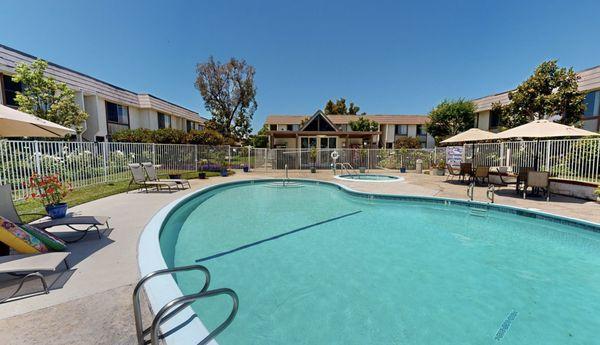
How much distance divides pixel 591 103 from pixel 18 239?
29408 mm

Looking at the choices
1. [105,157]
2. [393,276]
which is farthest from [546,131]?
[105,157]

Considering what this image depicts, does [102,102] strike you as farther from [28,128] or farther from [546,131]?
[546,131]

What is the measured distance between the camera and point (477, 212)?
26.0ft

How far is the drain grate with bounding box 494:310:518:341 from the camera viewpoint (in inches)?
115

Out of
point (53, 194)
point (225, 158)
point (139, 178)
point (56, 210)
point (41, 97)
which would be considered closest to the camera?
point (56, 210)

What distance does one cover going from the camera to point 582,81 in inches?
698

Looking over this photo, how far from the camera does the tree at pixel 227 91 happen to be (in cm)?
3017

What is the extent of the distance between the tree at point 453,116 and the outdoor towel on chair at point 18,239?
3250 centimetres

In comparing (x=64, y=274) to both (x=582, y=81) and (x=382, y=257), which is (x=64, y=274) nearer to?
(x=382, y=257)

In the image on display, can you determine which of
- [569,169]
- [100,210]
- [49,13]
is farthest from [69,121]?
[569,169]

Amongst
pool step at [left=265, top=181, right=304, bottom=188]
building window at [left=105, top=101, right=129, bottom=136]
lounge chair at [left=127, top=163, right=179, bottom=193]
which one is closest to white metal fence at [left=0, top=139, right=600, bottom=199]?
lounge chair at [left=127, top=163, right=179, bottom=193]

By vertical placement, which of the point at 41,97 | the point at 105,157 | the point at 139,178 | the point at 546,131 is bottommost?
the point at 139,178

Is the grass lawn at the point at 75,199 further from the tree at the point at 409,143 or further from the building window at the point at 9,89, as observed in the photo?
the tree at the point at 409,143

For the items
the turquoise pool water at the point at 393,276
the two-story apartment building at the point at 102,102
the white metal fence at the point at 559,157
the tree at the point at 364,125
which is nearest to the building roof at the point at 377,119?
the tree at the point at 364,125
